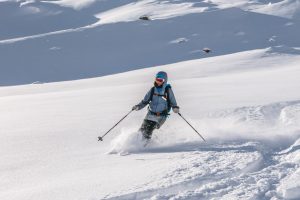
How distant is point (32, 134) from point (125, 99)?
6709 mm

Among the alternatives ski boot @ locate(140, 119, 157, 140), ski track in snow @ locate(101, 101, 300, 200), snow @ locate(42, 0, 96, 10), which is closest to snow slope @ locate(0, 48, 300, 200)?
ski track in snow @ locate(101, 101, 300, 200)

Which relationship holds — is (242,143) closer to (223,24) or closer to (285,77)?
(285,77)

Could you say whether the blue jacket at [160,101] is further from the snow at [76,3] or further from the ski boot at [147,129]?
the snow at [76,3]

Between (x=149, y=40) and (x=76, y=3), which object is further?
(x=76, y=3)

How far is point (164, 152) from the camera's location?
8.00m

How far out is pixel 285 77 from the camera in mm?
18203

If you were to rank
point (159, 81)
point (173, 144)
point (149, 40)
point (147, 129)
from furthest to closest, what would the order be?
point (149, 40), point (159, 81), point (147, 129), point (173, 144)

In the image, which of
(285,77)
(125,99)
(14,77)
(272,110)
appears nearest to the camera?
(272,110)

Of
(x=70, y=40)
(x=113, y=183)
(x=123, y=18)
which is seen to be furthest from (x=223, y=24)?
(x=113, y=183)

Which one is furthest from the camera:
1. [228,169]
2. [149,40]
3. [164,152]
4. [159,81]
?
[149,40]

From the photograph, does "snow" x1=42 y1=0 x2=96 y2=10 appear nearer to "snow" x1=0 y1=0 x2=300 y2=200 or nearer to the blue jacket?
"snow" x1=0 y1=0 x2=300 y2=200

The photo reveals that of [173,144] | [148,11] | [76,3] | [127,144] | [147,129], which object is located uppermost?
[76,3]

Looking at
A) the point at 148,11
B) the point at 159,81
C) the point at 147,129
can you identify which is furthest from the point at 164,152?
the point at 148,11

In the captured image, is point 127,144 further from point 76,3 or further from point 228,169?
point 76,3
